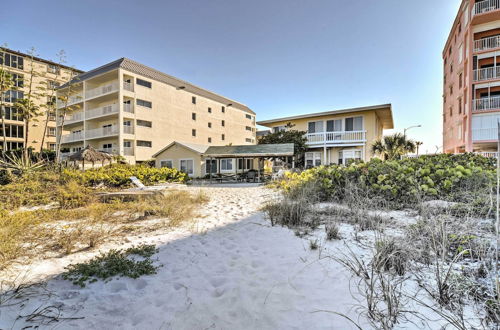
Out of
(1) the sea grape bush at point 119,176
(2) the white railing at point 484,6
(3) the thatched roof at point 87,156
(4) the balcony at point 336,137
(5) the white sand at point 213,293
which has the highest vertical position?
(2) the white railing at point 484,6

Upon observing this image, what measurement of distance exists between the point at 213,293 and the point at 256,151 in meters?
16.1

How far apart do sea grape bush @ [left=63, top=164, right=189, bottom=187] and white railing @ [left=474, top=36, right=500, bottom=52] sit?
27.1 meters

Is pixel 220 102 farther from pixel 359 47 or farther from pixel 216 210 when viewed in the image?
pixel 216 210

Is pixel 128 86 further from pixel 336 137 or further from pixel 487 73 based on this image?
pixel 487 73

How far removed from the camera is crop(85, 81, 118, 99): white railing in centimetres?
2601

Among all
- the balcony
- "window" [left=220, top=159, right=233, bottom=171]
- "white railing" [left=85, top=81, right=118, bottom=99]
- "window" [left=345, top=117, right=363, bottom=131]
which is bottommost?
"window" [left=220, top=159, right=233, bottom=171]

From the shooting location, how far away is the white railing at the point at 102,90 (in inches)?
1024

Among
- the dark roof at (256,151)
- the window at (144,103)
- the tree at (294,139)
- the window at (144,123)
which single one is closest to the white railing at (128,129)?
the window at (144,123)

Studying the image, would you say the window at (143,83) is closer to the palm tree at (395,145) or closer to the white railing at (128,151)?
the white railing at (128,151)

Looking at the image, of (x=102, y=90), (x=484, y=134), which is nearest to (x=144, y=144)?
(x=102, y=90)

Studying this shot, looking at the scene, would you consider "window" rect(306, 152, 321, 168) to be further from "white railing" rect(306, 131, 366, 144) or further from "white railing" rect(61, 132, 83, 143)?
"white railing" rect(61, 132, 83, 143)

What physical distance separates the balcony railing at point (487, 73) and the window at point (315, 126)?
516 inches

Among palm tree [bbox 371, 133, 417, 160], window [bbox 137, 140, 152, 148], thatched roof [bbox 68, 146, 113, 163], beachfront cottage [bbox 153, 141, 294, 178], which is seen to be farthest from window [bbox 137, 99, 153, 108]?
palm tree [bbox 371, 133, 417, 160]

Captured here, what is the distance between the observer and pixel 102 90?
89.5 feet
